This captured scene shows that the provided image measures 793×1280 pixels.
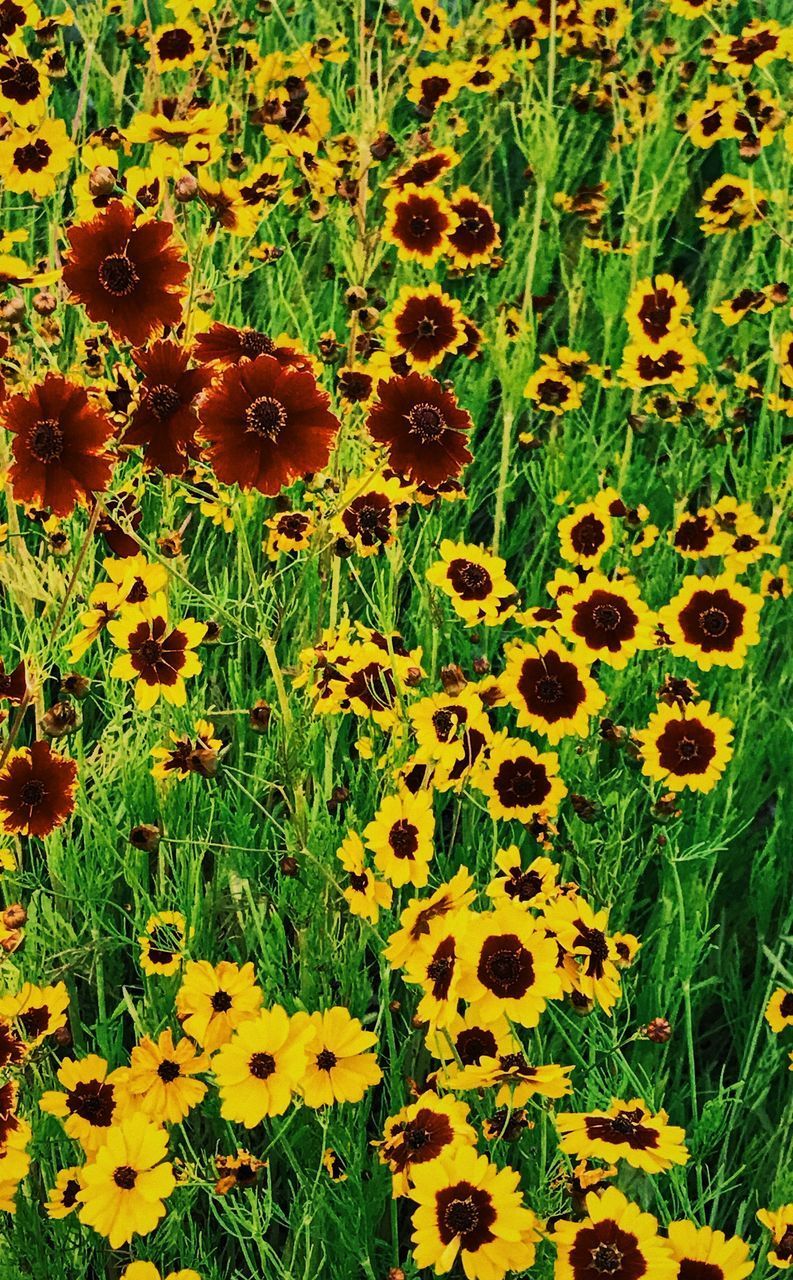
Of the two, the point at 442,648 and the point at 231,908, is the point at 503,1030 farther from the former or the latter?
the point at 442,648

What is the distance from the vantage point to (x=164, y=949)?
116cm

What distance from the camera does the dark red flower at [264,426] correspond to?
→ 0.85m

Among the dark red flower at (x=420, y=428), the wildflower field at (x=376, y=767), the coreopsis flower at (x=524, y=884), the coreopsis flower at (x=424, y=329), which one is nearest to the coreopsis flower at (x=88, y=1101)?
the wildflower field at (x=376, y=767)

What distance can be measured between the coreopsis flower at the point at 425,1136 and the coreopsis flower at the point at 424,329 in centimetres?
89

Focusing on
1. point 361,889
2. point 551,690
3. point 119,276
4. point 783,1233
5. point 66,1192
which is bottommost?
point 66,1192

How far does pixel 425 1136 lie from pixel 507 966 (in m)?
0.15

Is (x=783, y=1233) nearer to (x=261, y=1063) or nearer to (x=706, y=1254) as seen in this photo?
(x=706, y=1254)

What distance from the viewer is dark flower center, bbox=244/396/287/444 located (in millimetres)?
853

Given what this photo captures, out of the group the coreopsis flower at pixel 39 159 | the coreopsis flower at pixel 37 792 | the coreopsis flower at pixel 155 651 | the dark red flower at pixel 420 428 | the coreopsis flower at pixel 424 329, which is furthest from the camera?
A: the coreopsis flower at pixel 39 159

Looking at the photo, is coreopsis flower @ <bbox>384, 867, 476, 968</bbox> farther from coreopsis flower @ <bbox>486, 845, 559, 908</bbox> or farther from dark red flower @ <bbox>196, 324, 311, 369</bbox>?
dark red flower @ <bbox>196, 324, 311, 369</bbox>

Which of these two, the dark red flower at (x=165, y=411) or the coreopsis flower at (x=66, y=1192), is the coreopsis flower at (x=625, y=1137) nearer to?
the coreopsis flower at (x=66, y=1192)

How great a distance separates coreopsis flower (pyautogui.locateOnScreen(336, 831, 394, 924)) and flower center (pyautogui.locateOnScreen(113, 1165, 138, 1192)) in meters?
0.27

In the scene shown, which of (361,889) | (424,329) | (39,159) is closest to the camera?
(361,889)

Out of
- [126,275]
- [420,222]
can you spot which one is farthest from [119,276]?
[420,222]
